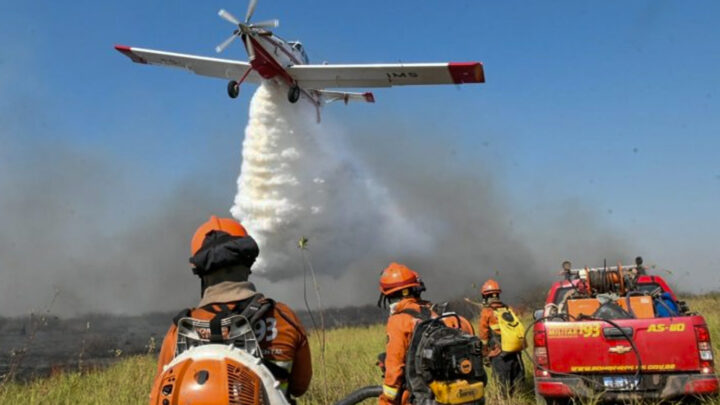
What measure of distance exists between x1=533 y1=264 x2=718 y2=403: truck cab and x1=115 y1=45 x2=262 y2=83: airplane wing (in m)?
17.7

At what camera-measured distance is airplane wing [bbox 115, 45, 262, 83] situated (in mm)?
22500

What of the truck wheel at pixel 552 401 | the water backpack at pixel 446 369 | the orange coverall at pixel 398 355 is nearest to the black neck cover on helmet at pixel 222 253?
the water backpack at pixel 446 369

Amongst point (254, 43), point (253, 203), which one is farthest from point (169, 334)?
point (253, 203)

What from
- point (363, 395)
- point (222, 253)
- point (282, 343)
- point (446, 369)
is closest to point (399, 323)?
point (446, 369)

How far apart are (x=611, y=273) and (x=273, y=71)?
579 inches

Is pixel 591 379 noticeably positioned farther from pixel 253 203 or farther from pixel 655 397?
pixel 253 203

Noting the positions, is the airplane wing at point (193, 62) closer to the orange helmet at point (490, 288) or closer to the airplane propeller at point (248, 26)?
the airplane propeller at point (248, 26)

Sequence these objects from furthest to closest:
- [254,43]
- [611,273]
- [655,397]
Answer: [254,43], [611,273], [655,397]

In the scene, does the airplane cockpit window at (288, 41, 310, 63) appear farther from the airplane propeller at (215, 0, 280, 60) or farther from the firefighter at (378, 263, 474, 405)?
the firefighter at (378, 263, 474, 405)

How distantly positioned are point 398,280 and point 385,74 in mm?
17417

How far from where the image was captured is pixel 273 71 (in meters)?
20.3

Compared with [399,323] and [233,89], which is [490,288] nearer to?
[399,323]

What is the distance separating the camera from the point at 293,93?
20.9 meters

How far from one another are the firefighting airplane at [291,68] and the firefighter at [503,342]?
474 inches
